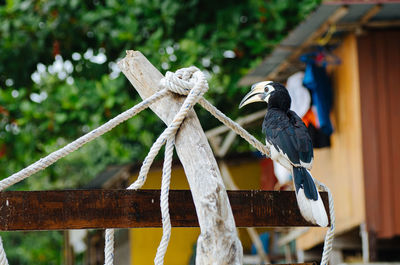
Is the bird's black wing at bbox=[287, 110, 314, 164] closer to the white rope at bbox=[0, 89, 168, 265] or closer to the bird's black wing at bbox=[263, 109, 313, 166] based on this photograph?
the bird's black wing at bbox=[263, 109, 313, 166]

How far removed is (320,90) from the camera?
26.8 ft

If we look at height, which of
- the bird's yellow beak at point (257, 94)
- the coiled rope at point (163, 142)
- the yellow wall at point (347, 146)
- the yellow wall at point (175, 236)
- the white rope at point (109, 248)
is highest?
the coiled rope at point (163, 142)

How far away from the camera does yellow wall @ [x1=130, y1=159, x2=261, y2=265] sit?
36.0ft

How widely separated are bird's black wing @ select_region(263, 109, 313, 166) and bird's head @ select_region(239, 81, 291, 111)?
1.5 inches

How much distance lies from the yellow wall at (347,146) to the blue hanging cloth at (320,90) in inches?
3.9

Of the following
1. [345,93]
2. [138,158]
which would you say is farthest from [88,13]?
[345,93]

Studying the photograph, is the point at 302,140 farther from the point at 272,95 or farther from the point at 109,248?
the point at 109,248

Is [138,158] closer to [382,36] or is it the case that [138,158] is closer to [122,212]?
[382,36]

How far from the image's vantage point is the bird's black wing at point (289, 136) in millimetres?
3277

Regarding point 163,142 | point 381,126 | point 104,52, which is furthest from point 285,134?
point 104,52

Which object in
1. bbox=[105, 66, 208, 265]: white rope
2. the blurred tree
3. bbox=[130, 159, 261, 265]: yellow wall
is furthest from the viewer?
bbox=[130, 159, 261, 265]: yellow wall

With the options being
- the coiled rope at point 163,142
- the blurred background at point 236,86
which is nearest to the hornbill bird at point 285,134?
the coiled rope at point 163,142

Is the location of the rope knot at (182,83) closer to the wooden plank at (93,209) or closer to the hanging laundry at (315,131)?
the wooden plank at (93,209)

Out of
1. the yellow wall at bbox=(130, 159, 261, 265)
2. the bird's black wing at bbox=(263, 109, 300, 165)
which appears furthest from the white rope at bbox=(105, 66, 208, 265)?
the yellow wall at bbox=(130, 159, 261, 265)
